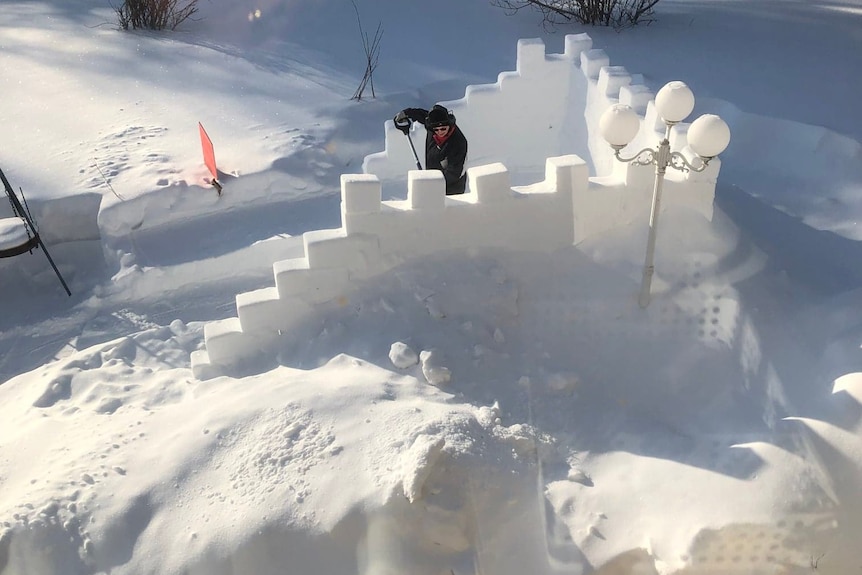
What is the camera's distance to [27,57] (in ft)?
31.4

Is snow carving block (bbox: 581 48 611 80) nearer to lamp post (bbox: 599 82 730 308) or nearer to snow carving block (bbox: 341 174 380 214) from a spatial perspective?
lamp post (bbox: 599 82 730 308)

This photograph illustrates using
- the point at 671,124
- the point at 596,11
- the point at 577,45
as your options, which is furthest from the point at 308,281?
the point at 596,11

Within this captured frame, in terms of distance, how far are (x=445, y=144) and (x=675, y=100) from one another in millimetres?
2039

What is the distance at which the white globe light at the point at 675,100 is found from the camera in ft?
13.0

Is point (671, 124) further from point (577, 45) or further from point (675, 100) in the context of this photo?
point (577, 45)

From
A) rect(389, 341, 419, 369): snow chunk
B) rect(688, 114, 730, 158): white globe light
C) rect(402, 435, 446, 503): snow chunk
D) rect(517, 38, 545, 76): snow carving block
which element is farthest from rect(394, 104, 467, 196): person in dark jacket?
rect(402, 435, 446, 503): snow chunk

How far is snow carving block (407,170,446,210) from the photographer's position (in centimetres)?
430

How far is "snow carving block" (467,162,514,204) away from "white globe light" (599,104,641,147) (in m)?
0.64

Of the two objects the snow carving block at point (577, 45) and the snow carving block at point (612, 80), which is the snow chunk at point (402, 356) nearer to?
the snow carving block at point (612, 80)

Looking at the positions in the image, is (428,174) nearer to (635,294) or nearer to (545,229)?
(545,229)

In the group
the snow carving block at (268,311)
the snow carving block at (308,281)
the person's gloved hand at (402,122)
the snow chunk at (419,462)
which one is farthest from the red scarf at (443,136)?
the snow chunk at (419,462)

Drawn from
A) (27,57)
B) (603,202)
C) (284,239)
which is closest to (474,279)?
(603,202)

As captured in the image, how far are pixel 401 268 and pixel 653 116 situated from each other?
6.85 feet

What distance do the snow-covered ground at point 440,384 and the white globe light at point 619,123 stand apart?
2.68 ft
